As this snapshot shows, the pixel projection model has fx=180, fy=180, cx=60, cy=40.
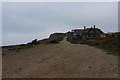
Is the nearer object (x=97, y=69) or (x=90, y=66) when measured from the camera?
(x=97, y=69)

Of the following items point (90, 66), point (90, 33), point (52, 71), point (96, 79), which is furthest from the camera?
point (90, 33)

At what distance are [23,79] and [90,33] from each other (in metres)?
57.7

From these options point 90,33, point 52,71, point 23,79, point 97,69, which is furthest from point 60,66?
point 90,33

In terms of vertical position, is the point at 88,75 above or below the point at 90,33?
below

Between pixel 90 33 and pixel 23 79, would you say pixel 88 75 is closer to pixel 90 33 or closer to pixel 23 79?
pixel 23 79

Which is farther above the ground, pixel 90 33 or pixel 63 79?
pixel 90 33

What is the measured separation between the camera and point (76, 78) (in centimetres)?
923

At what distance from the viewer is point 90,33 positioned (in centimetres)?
6531

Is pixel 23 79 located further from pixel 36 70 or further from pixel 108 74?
pixel 108 74

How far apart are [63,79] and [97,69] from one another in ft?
9.60

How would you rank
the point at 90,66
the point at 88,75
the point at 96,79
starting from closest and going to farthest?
the point at 96,79, the point at 88,75, the point at 90,66

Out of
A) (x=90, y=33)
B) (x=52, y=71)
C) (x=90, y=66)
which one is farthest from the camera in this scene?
(x=90, y=33)

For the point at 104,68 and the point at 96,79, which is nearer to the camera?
the point at 96,79

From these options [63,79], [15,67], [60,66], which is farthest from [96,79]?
[15,67]
